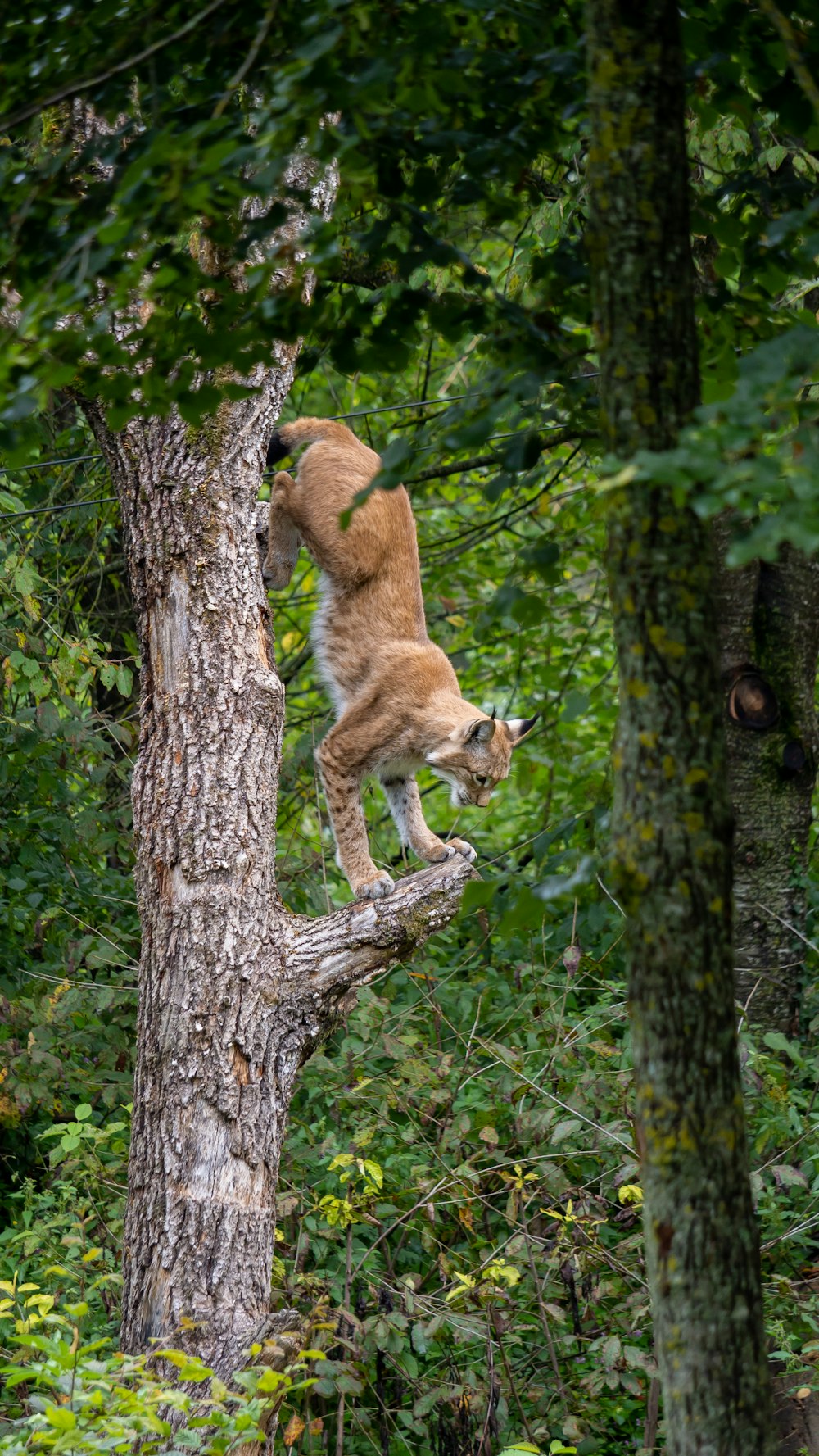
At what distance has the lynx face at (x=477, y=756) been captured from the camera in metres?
5.58

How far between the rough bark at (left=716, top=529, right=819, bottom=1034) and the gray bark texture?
76.1 inches

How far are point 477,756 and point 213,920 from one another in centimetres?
194

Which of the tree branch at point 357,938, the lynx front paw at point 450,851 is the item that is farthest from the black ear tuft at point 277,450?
the tree branch at point 357,938

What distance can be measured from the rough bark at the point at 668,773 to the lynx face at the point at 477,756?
11.4 ft

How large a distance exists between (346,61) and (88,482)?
16.1ft

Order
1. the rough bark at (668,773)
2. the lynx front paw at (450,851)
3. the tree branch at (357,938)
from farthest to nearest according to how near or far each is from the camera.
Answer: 1. the lynx front paw at (450,851)
2. the tree branch at (357,938)
3. the rough bark at (668,773)

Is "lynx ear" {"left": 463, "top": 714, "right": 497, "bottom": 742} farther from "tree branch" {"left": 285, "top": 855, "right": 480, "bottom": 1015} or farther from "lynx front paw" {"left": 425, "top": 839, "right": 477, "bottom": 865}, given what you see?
"tree branch" {"left": 285, "top": 855, "right": 480, "bottom": 1015}

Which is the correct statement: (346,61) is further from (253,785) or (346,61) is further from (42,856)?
(42,856)

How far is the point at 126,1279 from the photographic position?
3.80 meters

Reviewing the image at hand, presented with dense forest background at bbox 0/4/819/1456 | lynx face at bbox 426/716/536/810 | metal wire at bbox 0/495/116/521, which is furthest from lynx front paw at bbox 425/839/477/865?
metal wire at bbox 0/495/116/521

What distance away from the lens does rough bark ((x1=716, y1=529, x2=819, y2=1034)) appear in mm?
5727

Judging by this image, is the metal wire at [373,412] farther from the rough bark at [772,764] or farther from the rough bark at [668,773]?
the rough bark at [772,764]

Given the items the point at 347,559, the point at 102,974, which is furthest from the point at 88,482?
the point at 102,974

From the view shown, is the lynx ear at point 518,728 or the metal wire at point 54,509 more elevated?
the metal wire at point 54,509
